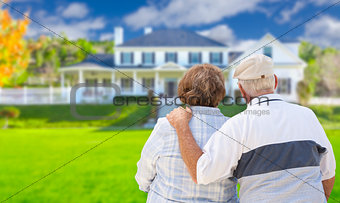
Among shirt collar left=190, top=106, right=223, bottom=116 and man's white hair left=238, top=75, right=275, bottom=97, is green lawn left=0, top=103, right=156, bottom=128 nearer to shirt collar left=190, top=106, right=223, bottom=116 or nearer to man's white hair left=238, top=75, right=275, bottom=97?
shirt collar left=190, top=106, right=223, bottom=116

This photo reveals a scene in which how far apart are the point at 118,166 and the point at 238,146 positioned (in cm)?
418

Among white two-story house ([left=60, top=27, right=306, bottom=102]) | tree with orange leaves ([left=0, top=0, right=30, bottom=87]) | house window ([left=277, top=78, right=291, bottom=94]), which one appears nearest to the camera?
tree with orange leaves ([left=0, top=0, right=30, bottom=87])

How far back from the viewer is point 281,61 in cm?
1670

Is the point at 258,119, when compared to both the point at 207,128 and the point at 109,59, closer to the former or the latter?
the point at 207,128

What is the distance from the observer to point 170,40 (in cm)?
1889

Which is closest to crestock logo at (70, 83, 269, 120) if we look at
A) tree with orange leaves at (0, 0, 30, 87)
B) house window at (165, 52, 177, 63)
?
tree with orange leaves at (0, 0, 30, 87)

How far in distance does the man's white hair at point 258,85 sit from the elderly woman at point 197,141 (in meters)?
0.12

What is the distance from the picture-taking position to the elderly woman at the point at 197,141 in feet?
3.96

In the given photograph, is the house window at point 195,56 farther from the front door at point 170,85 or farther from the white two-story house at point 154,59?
the front door at point 170,85

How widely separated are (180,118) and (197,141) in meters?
0.12

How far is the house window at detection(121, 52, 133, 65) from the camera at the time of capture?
18.5 m

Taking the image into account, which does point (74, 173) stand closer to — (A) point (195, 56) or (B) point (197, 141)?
(B) point (197, 141)

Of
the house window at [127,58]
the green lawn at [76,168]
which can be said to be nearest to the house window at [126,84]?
the house window at [127,58]

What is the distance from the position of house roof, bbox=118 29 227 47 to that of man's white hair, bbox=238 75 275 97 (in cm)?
1752
